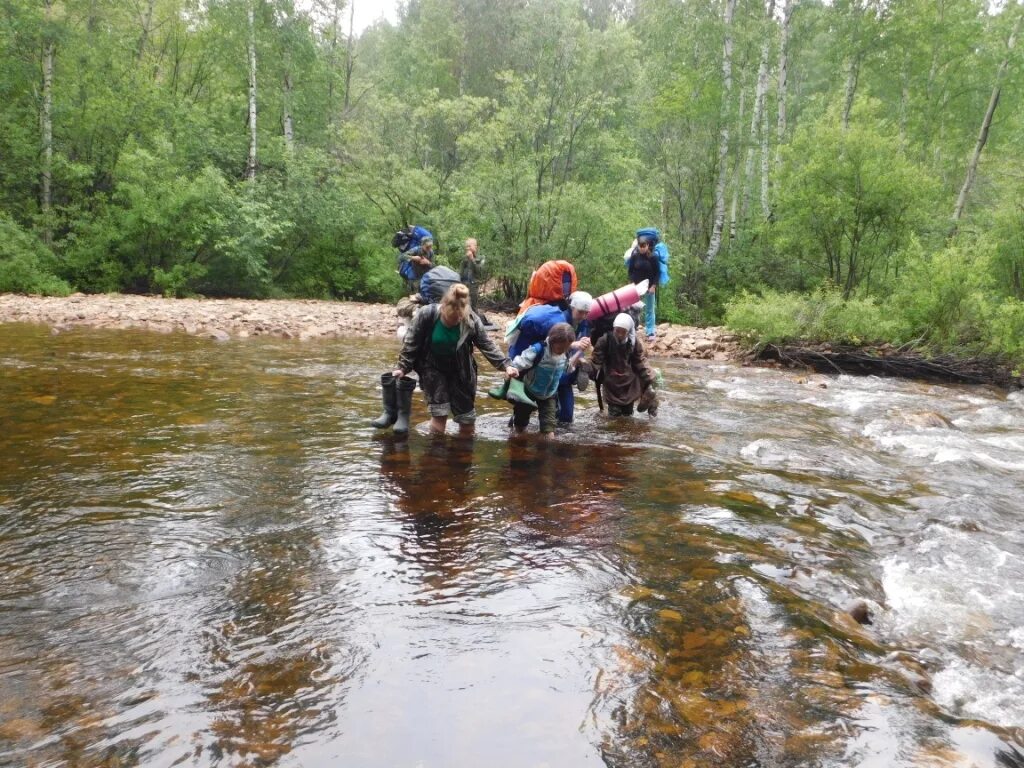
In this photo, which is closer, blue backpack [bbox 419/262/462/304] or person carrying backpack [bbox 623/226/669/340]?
blue backpack [bbox 419/262/462/304]

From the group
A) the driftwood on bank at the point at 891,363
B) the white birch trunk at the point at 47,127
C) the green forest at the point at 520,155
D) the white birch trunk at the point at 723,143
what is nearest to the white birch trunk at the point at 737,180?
the green forest at the point at 520,155

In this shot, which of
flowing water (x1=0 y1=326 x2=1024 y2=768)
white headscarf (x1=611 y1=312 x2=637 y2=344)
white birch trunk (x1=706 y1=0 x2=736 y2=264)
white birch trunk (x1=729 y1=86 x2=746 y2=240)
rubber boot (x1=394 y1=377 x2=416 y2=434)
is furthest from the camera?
white birch trunk (x1=729 y1=86 x2=746 y2=240)

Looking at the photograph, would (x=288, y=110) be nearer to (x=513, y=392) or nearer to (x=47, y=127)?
(x=47, y=127)

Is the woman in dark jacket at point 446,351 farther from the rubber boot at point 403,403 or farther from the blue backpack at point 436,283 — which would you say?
the blue backpack at point 436,283

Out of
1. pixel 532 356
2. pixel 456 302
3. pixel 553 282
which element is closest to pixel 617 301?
pixel 553 282

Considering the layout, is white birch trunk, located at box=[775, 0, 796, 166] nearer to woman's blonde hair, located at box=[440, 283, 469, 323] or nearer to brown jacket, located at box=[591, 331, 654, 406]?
brown jacket, located at box=[591, 331, 654, 406]

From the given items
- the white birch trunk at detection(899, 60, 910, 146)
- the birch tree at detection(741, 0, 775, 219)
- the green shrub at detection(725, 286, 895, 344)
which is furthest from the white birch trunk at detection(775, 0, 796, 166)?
the green shrub at detection(725, 286, 895, 344)

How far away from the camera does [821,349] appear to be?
539 inches

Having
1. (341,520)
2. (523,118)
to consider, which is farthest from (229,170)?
(341,520)

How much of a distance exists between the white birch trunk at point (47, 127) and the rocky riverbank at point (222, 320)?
11.8 ft

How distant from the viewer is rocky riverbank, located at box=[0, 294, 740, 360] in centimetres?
1442

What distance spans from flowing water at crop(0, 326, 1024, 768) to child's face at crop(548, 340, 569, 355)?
100cm

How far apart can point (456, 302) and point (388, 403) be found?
1382 mm

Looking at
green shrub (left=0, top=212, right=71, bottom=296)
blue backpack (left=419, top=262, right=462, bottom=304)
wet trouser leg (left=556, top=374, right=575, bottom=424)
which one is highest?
green shrub (left=0, top=212, right=71, bottom=296)
